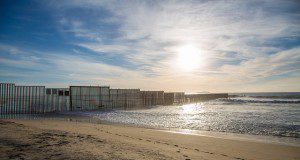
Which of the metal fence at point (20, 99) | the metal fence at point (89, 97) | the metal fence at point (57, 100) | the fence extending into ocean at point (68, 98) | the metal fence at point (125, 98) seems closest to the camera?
the metal fence at point (20, 99)

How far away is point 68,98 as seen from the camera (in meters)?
30.3

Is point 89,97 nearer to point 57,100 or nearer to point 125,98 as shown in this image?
point 57,100

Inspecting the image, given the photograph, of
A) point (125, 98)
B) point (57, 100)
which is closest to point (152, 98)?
point (125, 98)

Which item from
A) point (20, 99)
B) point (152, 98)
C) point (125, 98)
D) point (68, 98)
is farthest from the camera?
point (152, 98)

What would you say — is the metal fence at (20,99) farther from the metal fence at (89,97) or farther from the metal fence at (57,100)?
the metal fence at (89,97)

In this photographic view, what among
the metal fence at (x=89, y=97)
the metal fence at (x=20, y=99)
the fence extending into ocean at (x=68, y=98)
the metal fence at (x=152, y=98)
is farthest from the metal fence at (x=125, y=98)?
the metal fence at (x=20, y=99)

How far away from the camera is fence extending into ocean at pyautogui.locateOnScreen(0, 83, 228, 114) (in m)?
22.9

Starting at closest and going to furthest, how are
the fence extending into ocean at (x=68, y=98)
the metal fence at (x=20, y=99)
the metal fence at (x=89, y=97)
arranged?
the metal fence at (x=20, y=99)
the fence extending into ocean at (x=68, y=98)
the metal fence at (x=89, y=97)

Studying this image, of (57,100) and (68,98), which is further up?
(68,98)

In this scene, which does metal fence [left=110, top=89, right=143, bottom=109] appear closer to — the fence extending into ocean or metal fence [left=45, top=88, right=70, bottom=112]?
the fence extending into ocean

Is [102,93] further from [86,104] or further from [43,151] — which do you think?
[43,151]

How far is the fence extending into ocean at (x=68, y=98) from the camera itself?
22.9m

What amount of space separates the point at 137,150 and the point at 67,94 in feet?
83.1

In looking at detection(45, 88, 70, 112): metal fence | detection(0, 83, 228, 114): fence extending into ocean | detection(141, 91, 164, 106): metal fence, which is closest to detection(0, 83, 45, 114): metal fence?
detection(0, 83, 228, 114): fence extending into ocean
